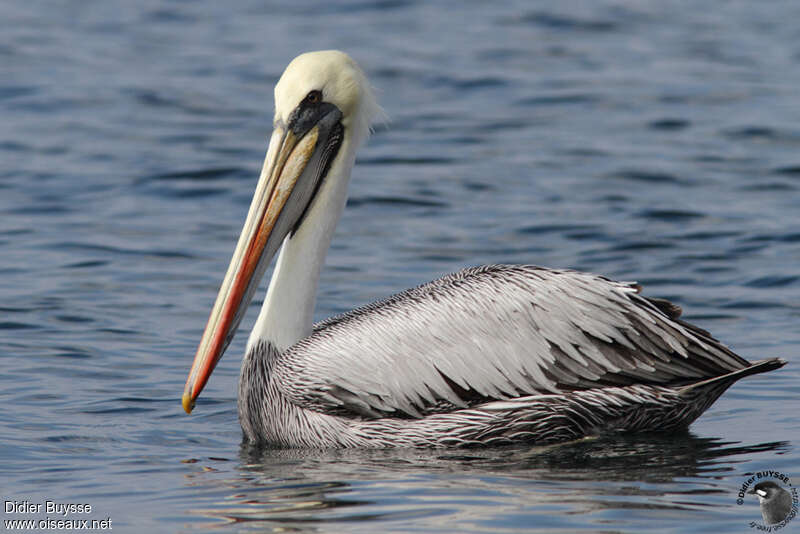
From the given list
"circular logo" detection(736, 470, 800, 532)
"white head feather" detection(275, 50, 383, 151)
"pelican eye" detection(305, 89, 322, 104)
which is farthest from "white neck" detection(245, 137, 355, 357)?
"circular logo" detection(736, 470, 800, 532)

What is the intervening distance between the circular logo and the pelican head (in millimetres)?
2129

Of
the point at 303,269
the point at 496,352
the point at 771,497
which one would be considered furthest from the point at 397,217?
the point at 771,497

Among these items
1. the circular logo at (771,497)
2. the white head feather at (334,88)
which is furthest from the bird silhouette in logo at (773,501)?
the white head feather at (334,88)

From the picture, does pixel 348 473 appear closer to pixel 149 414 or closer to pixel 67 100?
pixel 149 414

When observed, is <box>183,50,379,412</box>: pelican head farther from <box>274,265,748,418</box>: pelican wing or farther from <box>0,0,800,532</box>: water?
<box>0,0,800,532</box>: water

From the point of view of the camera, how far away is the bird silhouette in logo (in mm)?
4930

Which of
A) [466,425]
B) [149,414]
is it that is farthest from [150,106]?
[466,425]

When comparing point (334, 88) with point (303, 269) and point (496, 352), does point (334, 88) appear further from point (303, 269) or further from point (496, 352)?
point (496, 352)

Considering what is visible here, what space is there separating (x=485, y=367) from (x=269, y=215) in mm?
1118

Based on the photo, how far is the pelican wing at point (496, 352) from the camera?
19.2 feet

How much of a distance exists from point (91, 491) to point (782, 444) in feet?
8.82

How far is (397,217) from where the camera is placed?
10.2 m

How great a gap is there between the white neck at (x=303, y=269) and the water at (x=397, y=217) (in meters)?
0.49

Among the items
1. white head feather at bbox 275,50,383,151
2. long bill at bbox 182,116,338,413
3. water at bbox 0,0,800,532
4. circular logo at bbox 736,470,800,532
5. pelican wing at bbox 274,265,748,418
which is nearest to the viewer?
circular logo at bbox 736,470,800,532
